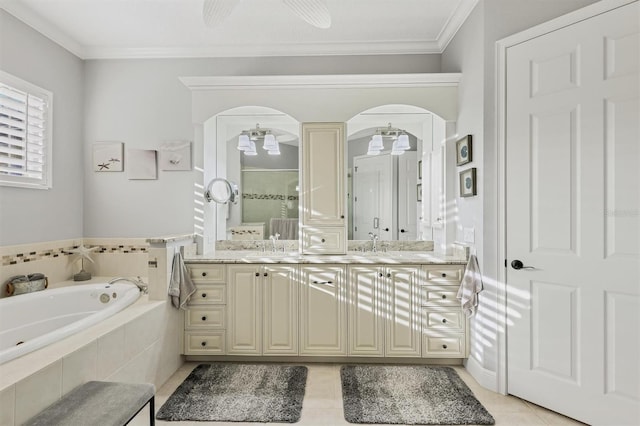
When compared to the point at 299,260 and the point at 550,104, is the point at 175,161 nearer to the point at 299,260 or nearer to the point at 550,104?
the point at 299,260

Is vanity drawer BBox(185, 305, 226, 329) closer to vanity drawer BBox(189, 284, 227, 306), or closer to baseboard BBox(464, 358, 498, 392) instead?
vanity drawer BBox(189, 284, 227, 306)

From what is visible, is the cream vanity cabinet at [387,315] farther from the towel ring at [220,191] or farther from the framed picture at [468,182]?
the towel ring at [220,191]

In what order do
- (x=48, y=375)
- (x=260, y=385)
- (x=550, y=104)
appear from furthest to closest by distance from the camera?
(x=260, y=385) → (x=550, y=104) → (x=48, y=375)

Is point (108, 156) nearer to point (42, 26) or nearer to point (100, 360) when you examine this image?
point (42, 26)

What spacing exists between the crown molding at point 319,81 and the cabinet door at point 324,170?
0.35m

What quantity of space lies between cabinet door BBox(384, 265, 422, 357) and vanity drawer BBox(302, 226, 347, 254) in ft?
1.90

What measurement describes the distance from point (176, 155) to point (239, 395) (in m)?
2.12

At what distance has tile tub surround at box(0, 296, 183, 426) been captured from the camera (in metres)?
1.31

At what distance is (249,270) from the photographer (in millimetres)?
2600

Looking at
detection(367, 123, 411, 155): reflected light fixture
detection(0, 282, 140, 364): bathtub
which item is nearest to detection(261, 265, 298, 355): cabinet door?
detection(0, 282, 140, 364): bathtub

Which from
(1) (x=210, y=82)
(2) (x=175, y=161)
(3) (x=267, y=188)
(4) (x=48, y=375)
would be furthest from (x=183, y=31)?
(4) (x=48, y=375)

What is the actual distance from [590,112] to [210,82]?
268 cm

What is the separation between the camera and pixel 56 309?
2.49 metres

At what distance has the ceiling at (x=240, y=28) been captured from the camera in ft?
8.07
